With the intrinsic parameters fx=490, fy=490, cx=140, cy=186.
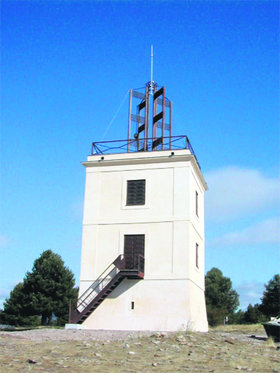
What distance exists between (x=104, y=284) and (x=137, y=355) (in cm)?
1308

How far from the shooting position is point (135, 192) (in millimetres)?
29562

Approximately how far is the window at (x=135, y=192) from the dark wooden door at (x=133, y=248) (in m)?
2.03

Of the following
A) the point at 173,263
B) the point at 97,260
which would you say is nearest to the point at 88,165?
the point at 97,260

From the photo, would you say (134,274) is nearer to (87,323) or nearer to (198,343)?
(87,323)

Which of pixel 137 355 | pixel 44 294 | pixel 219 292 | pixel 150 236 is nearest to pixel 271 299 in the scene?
pixel 219 292

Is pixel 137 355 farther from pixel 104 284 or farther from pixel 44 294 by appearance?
pixel 44 294

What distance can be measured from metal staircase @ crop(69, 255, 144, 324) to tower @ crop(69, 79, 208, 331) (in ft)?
0.12

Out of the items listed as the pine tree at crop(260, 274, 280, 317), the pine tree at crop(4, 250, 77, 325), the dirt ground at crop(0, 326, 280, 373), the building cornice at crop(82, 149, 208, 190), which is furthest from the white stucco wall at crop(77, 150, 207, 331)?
the pine tree at crop(260, 274, 280, 317)

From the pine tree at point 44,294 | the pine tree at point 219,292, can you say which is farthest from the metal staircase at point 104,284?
the pine tree at point 219,292

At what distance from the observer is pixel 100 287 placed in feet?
92.5

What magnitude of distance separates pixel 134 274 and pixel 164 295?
6.90ft

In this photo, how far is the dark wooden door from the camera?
2818cm

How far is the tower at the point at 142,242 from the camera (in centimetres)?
2717

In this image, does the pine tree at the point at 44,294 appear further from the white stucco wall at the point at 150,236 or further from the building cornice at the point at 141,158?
the building cornice at the point at 141,158
